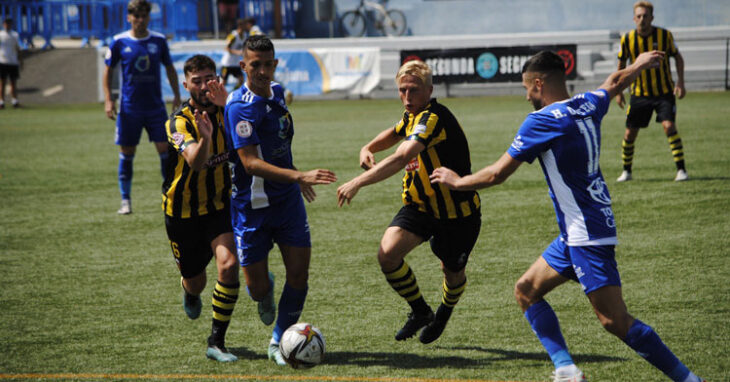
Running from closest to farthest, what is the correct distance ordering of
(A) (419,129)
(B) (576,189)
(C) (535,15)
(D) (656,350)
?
1. (D) (656,350)
2. (B) (576,189)
3. (A) (419,129)
4. (C) (535,15)

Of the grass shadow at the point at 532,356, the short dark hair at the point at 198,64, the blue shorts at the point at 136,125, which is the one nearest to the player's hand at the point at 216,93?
the short dark hair at the point at 198,64

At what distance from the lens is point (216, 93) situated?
18.4 feet

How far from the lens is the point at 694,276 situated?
6.94m

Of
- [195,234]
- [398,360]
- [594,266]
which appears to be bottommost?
[398,360]

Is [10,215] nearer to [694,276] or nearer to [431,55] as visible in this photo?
[694,276]

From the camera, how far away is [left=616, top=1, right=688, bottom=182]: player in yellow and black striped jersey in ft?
36.8

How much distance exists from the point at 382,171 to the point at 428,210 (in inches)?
24.8

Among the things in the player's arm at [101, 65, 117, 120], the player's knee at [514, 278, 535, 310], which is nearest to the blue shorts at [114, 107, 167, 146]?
the player's arm at [101, 65, 117, 120]

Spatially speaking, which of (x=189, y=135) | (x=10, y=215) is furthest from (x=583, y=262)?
(x=10, y=215)

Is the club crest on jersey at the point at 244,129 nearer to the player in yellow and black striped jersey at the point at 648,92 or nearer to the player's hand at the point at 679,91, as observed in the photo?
the player in yellow and black striped jersey at the point at 648,92

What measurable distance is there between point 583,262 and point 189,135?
266 cm

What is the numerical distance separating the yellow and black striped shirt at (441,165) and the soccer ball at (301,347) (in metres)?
1.15

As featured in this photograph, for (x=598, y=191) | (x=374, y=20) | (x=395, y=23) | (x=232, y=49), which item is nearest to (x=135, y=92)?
(x=598, y=191)

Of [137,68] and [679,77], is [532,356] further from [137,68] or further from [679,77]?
[679,77]
